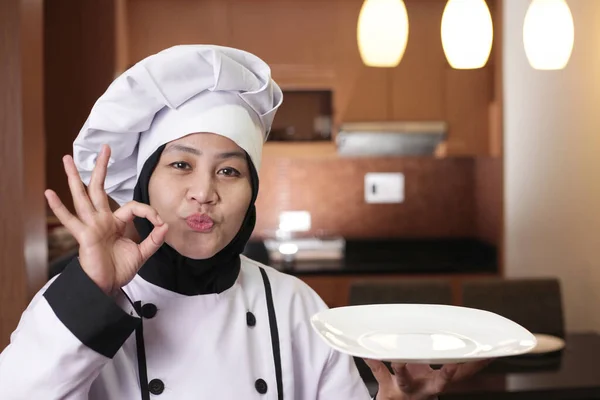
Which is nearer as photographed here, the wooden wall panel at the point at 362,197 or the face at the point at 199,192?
the face at the point at 199,192

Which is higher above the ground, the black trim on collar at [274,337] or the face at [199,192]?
the face at [199,192]

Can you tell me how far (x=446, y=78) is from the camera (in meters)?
3.43

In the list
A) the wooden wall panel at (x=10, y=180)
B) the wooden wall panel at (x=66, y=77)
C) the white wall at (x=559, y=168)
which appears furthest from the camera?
the white wall at (x=559, y=168)

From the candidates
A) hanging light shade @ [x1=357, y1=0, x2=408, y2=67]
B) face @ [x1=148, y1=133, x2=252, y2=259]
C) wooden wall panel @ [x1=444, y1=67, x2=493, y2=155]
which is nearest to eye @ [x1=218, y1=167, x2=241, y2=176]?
face @ [x1=148, y1=133, x2=252, y2=259]

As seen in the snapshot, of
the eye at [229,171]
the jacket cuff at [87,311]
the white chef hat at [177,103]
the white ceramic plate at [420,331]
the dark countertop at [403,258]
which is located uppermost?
the white chef hat at [177,103]

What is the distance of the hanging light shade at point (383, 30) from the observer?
5.92ft

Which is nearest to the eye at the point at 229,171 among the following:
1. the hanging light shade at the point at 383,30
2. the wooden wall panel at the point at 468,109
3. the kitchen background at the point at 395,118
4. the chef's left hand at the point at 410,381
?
the chef's left hand at the point at 410,381

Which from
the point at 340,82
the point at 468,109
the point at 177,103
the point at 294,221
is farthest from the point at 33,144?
the point at 468,109

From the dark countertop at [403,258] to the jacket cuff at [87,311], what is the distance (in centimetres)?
241

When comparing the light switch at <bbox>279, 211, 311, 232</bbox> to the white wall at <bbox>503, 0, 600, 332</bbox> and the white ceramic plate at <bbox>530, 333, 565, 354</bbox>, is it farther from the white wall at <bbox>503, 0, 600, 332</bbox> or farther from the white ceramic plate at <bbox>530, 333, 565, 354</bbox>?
the white ceramic plate at <bbox>530, 333, 565, 354</bbox>

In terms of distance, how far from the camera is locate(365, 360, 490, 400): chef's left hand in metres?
0.88

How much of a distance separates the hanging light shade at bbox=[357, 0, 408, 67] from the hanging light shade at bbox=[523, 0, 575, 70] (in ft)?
1.08

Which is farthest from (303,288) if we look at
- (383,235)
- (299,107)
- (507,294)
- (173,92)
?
(383,235)

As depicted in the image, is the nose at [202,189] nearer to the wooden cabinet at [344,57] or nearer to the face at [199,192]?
the face at [199,192]
